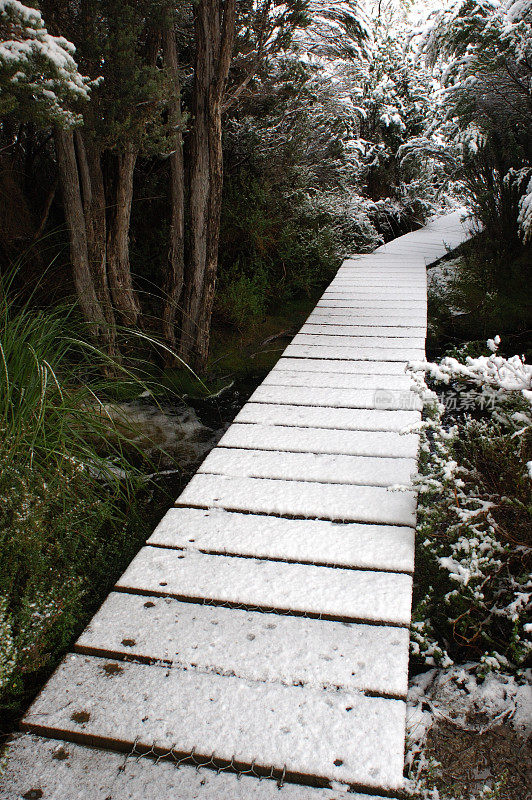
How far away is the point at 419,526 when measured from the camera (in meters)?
1.99

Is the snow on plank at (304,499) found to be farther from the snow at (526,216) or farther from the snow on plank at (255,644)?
the snow at (526,216)

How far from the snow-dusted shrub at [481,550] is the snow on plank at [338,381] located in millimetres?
635

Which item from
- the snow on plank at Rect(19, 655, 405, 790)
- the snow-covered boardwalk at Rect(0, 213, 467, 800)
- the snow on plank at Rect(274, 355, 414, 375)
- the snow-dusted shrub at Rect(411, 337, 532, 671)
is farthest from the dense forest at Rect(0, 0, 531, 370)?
the snow on plank at Rect(19, 655, 405, 790)

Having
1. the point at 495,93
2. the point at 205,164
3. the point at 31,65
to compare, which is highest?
the point at 495,93

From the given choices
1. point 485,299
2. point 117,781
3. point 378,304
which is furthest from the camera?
point 485,299

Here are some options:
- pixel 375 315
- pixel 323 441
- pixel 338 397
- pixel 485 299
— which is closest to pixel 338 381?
pixel 338 397

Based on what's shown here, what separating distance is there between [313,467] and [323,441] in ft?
0.73

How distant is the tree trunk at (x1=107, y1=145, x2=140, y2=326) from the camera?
10.8 ft

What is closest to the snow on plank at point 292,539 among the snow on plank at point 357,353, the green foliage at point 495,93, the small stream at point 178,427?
the small stream at point 178,427

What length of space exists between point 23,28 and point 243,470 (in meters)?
1.56

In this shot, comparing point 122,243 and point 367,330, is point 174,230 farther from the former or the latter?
point 367,330

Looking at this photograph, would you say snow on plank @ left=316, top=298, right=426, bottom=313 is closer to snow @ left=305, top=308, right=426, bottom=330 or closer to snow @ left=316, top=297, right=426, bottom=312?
snow @ left=316, top=297, right=426, bottom=312

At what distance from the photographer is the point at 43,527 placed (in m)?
1.73

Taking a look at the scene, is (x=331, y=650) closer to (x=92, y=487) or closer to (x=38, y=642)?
(x=38, y=642)
